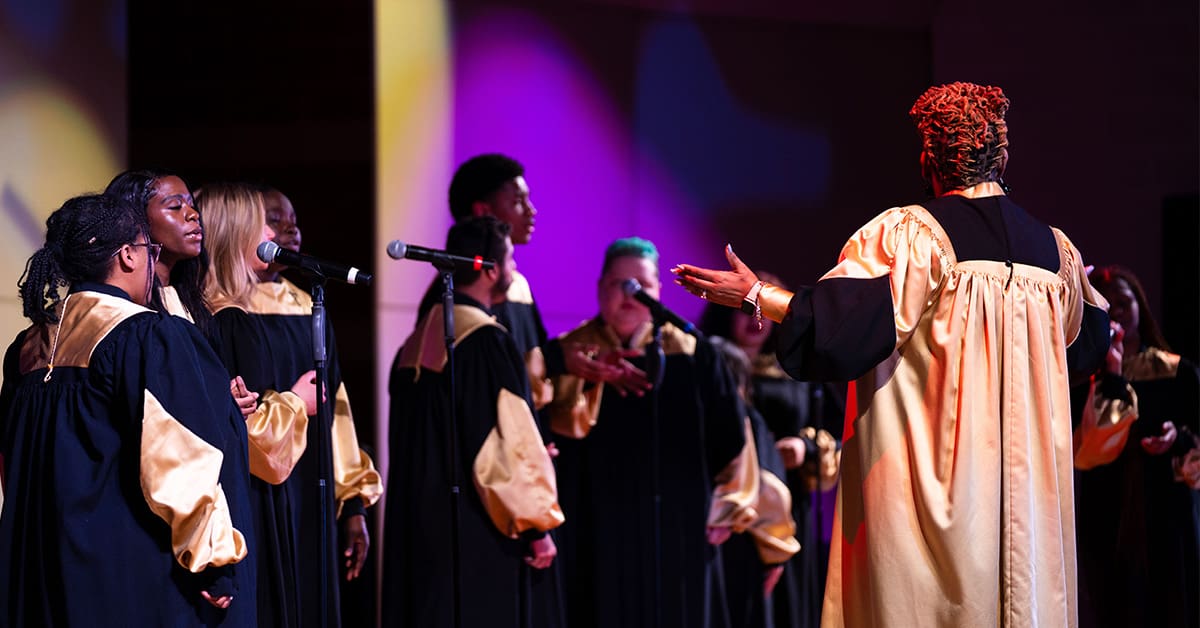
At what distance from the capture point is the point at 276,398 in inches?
161

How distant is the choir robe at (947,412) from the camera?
3.37 metres

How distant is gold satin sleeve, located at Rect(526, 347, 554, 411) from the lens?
5.19 meters

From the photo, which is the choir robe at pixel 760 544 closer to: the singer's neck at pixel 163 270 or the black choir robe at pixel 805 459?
the black choir robe at pixel 805 459

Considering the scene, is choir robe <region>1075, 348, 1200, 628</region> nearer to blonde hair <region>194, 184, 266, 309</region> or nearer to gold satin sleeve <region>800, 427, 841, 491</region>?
gold satin sleeve <region>800, 427, 841, 491</region>

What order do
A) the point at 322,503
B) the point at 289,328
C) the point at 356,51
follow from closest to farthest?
1. the point at 322,503
2. the point at 289,328
3. the point at 356,51

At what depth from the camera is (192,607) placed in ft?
10.9

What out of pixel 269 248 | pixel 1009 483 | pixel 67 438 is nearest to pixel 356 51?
pixel 269 248

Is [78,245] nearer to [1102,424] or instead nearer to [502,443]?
[502,443]

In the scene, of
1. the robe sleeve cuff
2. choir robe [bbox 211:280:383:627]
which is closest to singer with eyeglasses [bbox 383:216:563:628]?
choir robe [bbox 211:280:383:627]

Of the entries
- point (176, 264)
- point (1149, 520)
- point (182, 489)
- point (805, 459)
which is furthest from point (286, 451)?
point (1149, 520)

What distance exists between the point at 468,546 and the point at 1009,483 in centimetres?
183

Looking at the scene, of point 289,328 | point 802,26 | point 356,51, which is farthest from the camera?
point 802,26

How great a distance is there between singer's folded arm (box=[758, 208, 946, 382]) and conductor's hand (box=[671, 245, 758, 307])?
2.2 inches

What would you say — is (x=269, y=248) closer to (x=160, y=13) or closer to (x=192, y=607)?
(x=192, y=607)
